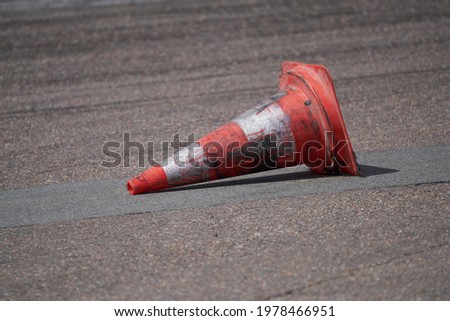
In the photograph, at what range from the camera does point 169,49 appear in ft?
33.0

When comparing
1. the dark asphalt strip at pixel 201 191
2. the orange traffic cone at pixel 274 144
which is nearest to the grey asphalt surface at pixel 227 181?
the dark asphalt strip at pixel 201 191

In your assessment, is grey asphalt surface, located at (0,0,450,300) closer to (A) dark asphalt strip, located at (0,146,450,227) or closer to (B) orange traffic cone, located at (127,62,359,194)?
(A) dark asphalt strip, located at (0,146,450,227)

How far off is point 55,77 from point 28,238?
459cm

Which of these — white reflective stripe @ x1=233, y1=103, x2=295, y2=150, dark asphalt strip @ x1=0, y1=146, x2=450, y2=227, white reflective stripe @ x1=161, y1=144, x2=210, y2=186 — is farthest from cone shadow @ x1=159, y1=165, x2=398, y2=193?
white reflective stripe @ x1=233, y1=103, x2=295, y2=150

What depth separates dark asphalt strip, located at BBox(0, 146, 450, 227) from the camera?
17.4 ft

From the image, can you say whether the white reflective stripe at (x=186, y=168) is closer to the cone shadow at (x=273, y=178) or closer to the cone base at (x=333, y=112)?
the cone shadow at (x=273, y=178)

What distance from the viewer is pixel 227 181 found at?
5691 millimetres

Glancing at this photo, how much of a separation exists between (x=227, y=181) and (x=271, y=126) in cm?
54

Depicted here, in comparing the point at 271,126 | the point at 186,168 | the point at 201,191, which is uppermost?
the point at 271,126

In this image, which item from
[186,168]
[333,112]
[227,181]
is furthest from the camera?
[227,181]

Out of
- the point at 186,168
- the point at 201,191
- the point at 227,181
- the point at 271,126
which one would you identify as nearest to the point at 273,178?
A: the point at 227,181

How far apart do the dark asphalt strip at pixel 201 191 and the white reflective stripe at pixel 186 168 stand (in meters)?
0.09

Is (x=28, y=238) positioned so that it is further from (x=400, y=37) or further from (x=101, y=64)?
(x=400, y=37)

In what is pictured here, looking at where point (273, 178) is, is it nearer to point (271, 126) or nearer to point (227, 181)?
point (227, 181)
